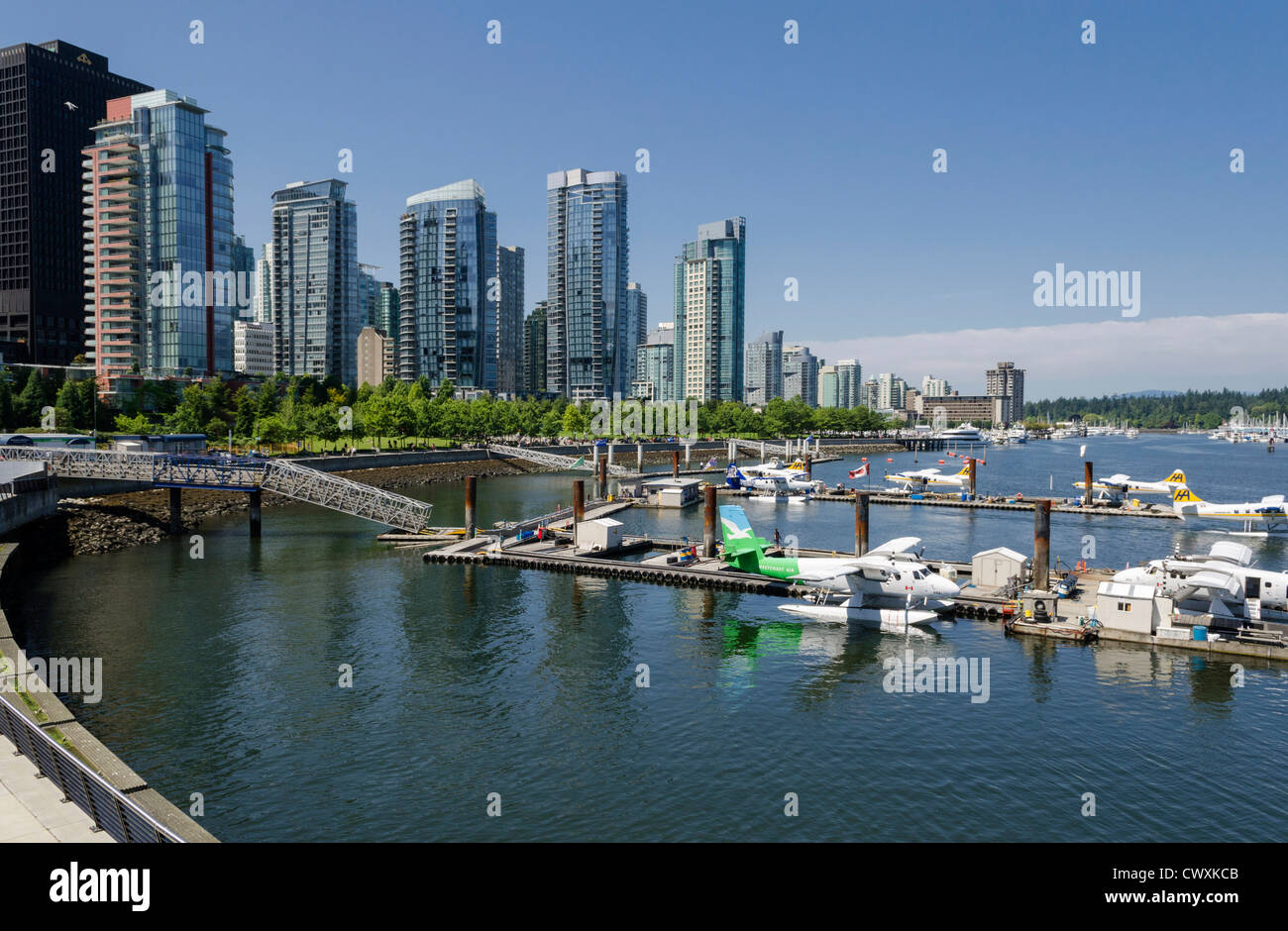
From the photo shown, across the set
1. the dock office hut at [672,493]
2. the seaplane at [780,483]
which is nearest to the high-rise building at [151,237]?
the dock office hut at [672,493]

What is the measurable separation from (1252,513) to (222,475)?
4301 inches

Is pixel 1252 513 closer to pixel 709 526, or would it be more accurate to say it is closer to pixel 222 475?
pixel 709 526

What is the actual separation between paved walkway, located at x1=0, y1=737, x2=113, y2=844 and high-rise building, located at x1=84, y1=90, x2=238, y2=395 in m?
170

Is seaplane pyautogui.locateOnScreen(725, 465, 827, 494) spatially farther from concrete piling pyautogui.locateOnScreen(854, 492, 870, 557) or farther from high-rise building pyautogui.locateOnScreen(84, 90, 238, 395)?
high-rise building pyautogui.locateOnScreen(84, 90, 238, 395)

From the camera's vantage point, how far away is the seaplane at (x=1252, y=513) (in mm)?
89525

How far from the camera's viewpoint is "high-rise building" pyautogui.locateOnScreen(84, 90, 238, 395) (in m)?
170

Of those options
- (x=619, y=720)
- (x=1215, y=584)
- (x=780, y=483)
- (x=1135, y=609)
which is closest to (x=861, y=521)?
(x=1135, y=609)

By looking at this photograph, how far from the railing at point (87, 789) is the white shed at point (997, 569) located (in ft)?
168

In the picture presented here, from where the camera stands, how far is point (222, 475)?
77438 mm

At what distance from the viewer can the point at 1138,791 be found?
28438 millimetres

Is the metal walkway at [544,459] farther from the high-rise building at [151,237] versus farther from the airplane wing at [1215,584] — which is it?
the airplane wing at [1215,584]

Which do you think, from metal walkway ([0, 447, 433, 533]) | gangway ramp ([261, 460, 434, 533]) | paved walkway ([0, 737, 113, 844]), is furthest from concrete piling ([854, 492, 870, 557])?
paved walkway ([0, 737, 113, 844])
